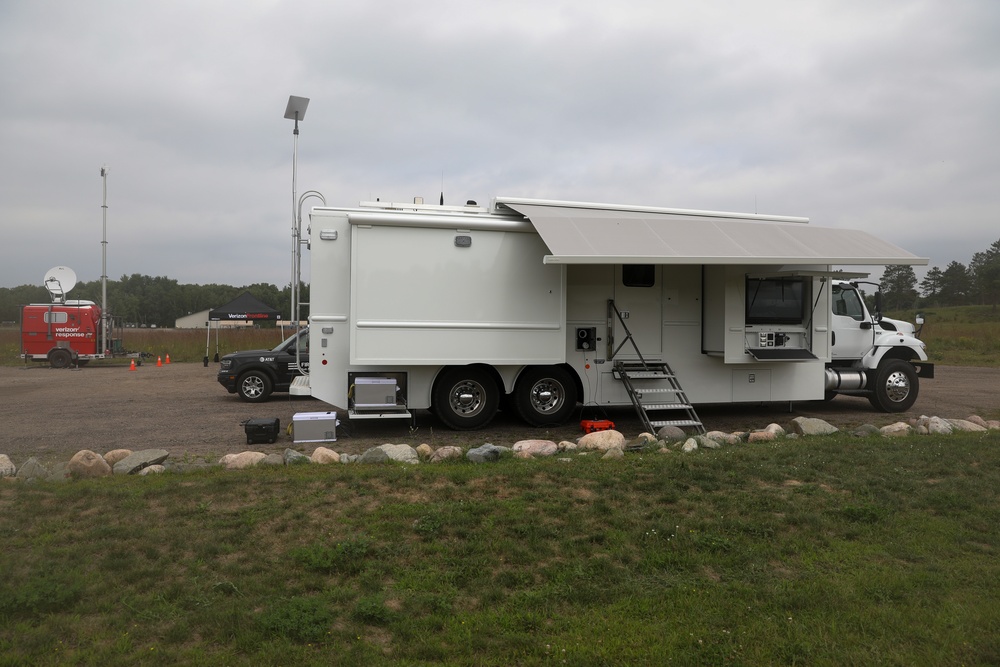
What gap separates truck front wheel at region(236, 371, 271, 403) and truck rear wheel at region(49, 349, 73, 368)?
566 inches

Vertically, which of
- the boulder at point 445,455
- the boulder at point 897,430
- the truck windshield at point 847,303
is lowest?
the boulder at point 445,455

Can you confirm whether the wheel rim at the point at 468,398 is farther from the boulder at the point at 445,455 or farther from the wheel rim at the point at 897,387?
the wheel rim at the point at 897,387

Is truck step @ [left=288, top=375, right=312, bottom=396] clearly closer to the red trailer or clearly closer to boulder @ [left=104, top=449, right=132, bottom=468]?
boulder @ [left=104, top=449, right=132, bottom=468]

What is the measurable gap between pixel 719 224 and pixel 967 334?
30.8 m

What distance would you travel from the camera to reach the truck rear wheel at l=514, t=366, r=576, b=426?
10.3 meters

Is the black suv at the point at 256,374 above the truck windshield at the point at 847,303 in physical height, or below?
below

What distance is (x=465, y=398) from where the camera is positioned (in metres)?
10.2

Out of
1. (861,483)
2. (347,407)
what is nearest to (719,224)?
(861,483)

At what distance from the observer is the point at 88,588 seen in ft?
13.4

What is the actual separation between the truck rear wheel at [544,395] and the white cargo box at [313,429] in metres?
2.69

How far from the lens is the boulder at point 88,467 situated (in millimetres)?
6551

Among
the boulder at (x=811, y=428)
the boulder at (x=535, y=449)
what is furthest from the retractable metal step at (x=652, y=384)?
the boulder at (x=535, y=449)

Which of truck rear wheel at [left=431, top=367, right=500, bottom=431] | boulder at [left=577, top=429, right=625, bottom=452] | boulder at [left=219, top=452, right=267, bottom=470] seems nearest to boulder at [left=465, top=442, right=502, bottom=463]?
boulder at [left=577, top=429, right=625, bottom=452]

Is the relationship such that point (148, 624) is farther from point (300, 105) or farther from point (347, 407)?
point (300, 105)
